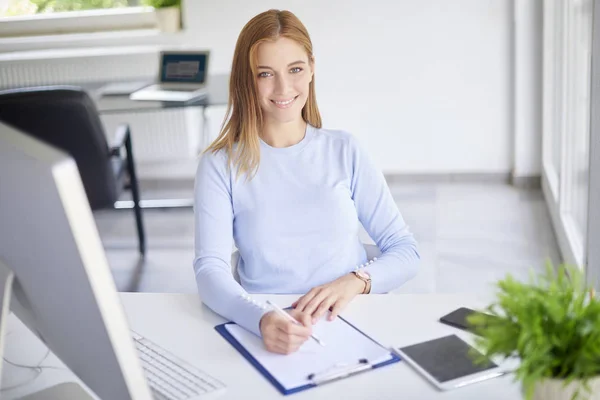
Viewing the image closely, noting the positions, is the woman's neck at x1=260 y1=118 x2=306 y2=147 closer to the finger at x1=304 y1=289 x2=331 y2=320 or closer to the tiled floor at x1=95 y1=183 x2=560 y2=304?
the finger at x1=304 y1=289 x2=331 y2=320

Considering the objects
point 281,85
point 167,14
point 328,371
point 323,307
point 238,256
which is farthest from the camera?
point 167,14

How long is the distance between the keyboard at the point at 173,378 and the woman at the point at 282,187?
373 millimetres

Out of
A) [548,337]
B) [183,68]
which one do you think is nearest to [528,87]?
[183,68]

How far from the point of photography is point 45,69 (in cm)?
479

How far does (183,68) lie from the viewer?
3988 millimetres

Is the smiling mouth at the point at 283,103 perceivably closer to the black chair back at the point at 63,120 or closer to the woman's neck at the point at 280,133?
the woman's neck at the point at 280,133

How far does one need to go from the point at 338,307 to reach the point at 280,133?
20.0 inches

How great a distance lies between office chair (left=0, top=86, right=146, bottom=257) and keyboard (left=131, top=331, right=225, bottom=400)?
188cm

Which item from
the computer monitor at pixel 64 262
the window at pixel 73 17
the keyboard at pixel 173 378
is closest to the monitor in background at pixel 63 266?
the computer monitor at pixel 64 262

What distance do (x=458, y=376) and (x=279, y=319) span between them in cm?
32

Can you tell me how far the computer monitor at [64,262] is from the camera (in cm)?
78

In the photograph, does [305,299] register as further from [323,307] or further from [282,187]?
[282,187]

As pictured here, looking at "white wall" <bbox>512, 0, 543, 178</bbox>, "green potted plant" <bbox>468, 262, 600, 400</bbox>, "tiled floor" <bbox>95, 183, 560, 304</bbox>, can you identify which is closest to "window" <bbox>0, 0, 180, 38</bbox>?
"tiled floor" <bbox>95, 183, 560, 304</bbox>

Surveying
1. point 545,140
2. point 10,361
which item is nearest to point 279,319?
point 10,361
